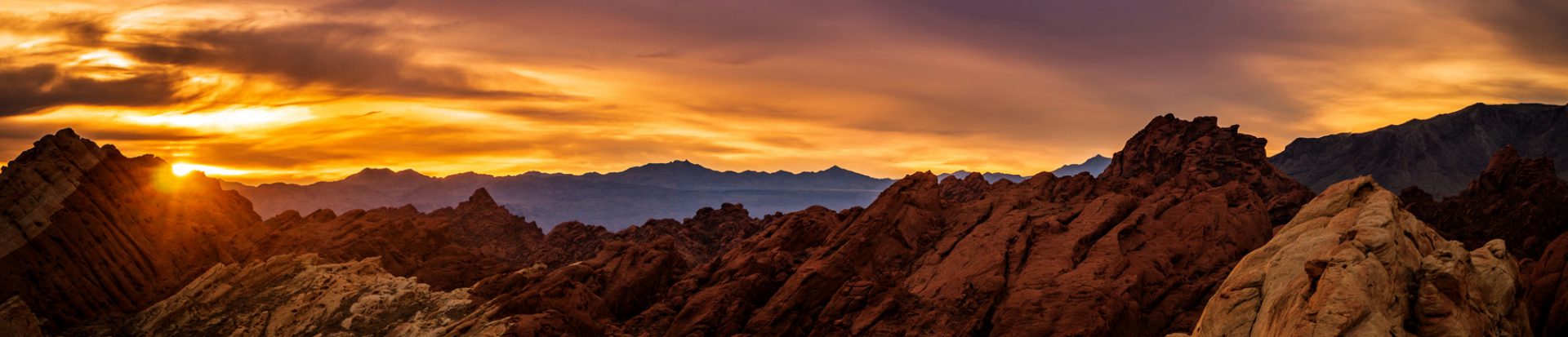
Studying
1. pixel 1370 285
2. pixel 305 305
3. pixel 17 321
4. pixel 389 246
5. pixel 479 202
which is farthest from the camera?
pixel 479 202

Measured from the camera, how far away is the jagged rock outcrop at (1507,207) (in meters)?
101

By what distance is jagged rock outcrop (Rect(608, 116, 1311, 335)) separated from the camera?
192ft

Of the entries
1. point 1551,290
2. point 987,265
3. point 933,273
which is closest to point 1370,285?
point 1551,290

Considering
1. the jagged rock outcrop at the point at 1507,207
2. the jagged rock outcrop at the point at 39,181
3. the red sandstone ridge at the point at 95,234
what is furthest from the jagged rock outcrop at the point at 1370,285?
the jagged rock outcrop at the point at 39,181

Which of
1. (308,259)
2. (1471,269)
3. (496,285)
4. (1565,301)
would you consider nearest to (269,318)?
(308,259)

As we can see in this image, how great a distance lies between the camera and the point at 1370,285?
30531 mm

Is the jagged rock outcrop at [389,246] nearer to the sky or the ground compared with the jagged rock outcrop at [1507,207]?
nearer to the ground

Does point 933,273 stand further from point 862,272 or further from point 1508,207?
point 1508,207

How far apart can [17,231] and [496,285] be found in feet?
139

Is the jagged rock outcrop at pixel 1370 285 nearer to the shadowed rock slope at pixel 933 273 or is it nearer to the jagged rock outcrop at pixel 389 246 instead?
the shadowed rock slope at pixel 933 273

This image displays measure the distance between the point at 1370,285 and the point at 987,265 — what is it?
112 ft

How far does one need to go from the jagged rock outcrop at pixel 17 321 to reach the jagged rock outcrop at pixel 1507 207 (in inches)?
5138

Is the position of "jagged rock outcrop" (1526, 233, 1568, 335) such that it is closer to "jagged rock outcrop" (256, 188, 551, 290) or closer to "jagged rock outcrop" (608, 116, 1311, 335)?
"jagged rock outcrop" (608, 116, 1311, 335)

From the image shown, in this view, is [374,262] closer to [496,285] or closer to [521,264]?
[496,285]
